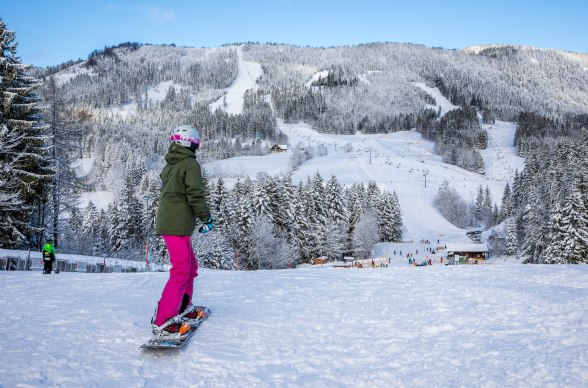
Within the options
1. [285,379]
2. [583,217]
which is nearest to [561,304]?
[285,379]

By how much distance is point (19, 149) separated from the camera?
20.6 metres

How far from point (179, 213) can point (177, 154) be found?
66 centimetres

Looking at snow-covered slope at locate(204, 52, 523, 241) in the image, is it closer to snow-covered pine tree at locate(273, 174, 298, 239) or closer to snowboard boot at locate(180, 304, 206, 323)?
snow-covered pine tree at locate(273, 174, 298, 239)

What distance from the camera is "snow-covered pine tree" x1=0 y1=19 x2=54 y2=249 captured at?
19.2 m

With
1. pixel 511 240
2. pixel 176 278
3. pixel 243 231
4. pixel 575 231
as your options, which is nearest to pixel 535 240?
pixel 575 231

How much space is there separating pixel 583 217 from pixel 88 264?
38.0 m

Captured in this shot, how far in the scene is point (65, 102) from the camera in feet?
93.7

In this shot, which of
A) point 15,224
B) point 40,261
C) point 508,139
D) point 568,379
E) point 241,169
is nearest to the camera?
point 568,379

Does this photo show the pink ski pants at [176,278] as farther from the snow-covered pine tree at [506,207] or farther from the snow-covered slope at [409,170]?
the snow-covered pine tree at [506,207]

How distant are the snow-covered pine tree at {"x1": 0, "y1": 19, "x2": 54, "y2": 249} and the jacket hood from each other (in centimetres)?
1705

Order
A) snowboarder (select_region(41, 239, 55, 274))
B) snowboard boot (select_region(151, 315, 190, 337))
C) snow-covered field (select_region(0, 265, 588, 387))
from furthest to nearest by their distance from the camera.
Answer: snowboarder (select_region(41, 239, 55, 274)) → snowboard boot (select_region(151, 315, 190, 337)) → snow-covered field (select_region(0, 265, 588, 387))

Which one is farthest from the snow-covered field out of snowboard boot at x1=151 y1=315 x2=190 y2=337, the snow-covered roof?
the snow-covered roof

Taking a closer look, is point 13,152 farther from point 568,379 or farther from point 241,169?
point 241,169

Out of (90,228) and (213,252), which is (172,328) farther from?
(90,228)
